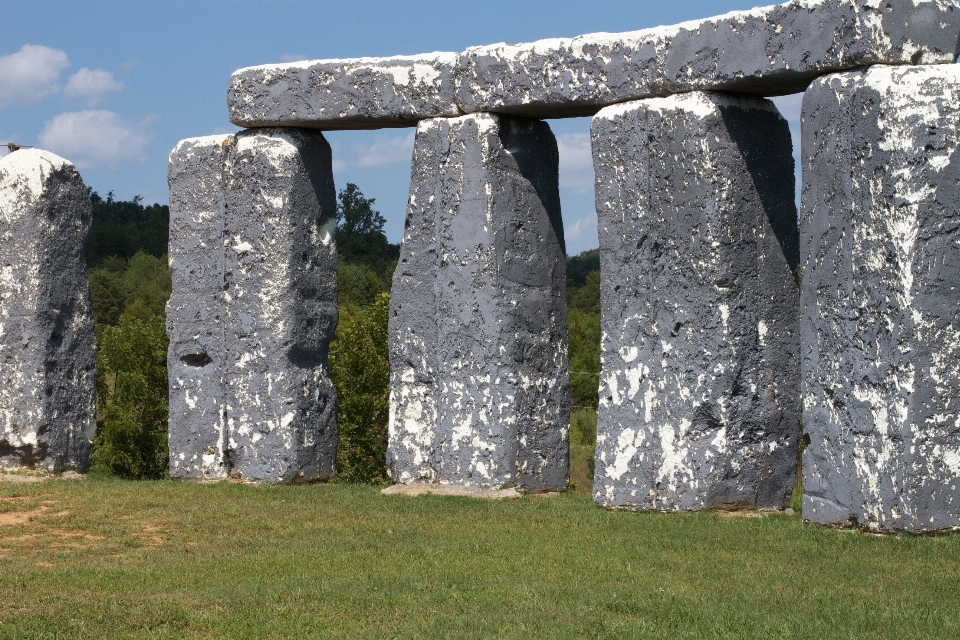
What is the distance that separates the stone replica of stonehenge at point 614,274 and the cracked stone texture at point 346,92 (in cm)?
3

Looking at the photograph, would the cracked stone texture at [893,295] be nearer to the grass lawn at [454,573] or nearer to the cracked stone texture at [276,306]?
the grass lawn at [454,573]

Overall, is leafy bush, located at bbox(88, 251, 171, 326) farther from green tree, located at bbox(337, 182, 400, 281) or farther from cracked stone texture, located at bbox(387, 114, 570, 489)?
cracked stone texture, located at bbox(387, 114, 570, 489)

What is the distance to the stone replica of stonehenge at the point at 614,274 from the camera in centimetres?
945

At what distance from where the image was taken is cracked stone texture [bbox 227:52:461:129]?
1263 cm

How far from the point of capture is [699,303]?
10742 millimetres

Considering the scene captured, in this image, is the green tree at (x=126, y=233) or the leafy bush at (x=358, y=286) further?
the green tree at (x=126, y=233)

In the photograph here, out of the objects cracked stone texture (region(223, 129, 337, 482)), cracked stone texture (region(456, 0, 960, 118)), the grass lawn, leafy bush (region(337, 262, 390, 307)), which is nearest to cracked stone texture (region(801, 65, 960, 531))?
cracked stone texture (region(456, 0, 960, 118))

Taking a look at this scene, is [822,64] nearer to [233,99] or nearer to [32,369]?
[233,99]

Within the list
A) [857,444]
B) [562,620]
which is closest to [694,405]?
[857,444]

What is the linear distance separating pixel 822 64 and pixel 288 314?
5946 mm

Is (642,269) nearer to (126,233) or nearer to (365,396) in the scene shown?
(365,396)

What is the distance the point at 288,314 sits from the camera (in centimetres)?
1359

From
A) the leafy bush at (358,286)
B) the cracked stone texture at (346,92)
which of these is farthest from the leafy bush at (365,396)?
the leafy bush at (358,286)

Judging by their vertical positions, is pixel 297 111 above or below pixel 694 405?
above
